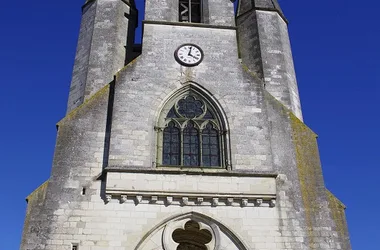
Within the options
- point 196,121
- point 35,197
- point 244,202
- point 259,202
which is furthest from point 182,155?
point 35,197

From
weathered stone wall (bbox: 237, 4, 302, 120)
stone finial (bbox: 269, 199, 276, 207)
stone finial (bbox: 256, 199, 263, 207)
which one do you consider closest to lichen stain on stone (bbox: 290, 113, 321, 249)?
stone finial (bbox: 269, 199, 276, 207)

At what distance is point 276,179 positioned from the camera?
11312 mm

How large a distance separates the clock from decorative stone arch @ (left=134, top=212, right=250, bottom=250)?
4507mm

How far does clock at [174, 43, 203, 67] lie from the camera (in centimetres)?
1294

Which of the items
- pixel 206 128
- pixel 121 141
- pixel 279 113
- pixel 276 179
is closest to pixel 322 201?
pixel 276 179

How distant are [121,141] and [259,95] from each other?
13.0ft

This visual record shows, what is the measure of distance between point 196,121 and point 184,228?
293cm

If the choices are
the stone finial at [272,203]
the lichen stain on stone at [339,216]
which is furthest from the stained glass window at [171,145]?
the lichen stain on stone at [339,216]

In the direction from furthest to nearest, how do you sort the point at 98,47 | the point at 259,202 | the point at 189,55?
the point at 98,47 → the point at 189,55 → the point at 259,202

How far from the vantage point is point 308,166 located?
11.6 m

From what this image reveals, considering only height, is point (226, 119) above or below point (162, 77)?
below

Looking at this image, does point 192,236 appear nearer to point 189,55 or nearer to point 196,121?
point 196,121

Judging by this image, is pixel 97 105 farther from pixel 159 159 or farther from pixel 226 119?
pixel 226 119

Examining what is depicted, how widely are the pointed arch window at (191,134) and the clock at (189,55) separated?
3.22 ft
